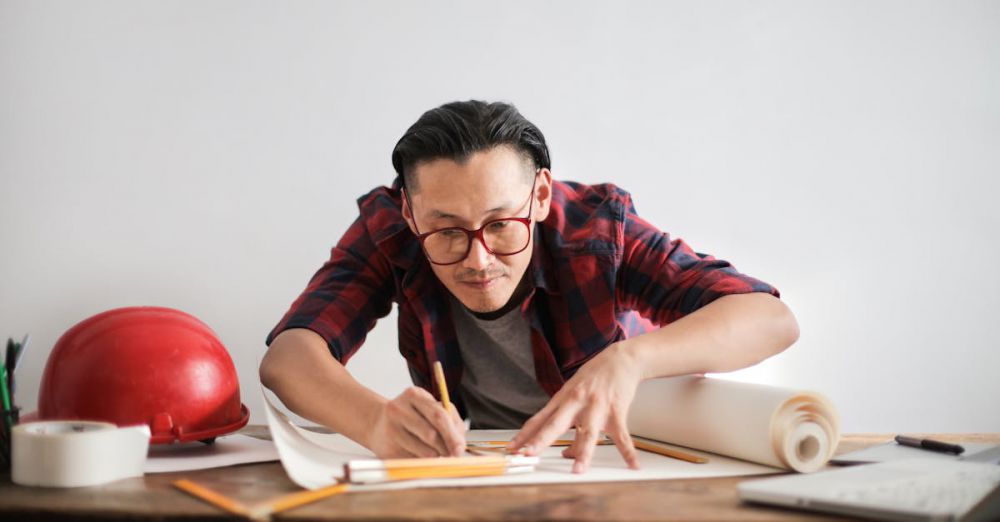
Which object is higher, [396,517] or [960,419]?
[396,517]

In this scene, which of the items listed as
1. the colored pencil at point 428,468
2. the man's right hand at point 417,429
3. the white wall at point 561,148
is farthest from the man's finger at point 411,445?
the white wall at point 561,148

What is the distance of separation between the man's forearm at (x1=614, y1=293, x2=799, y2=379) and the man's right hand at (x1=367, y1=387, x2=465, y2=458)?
1.10 ft

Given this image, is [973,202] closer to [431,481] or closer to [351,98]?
[351,98]

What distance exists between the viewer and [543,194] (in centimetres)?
177

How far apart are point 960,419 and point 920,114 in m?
1.08

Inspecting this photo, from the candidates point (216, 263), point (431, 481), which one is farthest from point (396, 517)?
point (216, 263)

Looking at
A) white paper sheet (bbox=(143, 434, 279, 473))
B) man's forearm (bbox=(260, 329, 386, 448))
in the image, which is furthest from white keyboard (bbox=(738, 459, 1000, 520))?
white paper sheet (bbox=(143, 434, 279, 473))

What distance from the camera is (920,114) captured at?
283cm

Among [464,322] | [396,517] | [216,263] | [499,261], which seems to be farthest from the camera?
[216,263]

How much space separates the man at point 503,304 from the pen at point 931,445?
0.87ft

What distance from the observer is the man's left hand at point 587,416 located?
47.7 inches

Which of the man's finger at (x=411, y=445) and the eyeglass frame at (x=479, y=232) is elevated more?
the eyeglass frame at (x=479, y=232)

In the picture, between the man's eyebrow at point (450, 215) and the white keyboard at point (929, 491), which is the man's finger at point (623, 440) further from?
the man's eyebrow at point (450, 215)

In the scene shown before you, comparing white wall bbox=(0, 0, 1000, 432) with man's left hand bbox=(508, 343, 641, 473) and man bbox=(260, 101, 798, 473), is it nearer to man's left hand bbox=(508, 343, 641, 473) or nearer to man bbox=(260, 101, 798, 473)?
man bbox=(260, 101, 798, 473)
